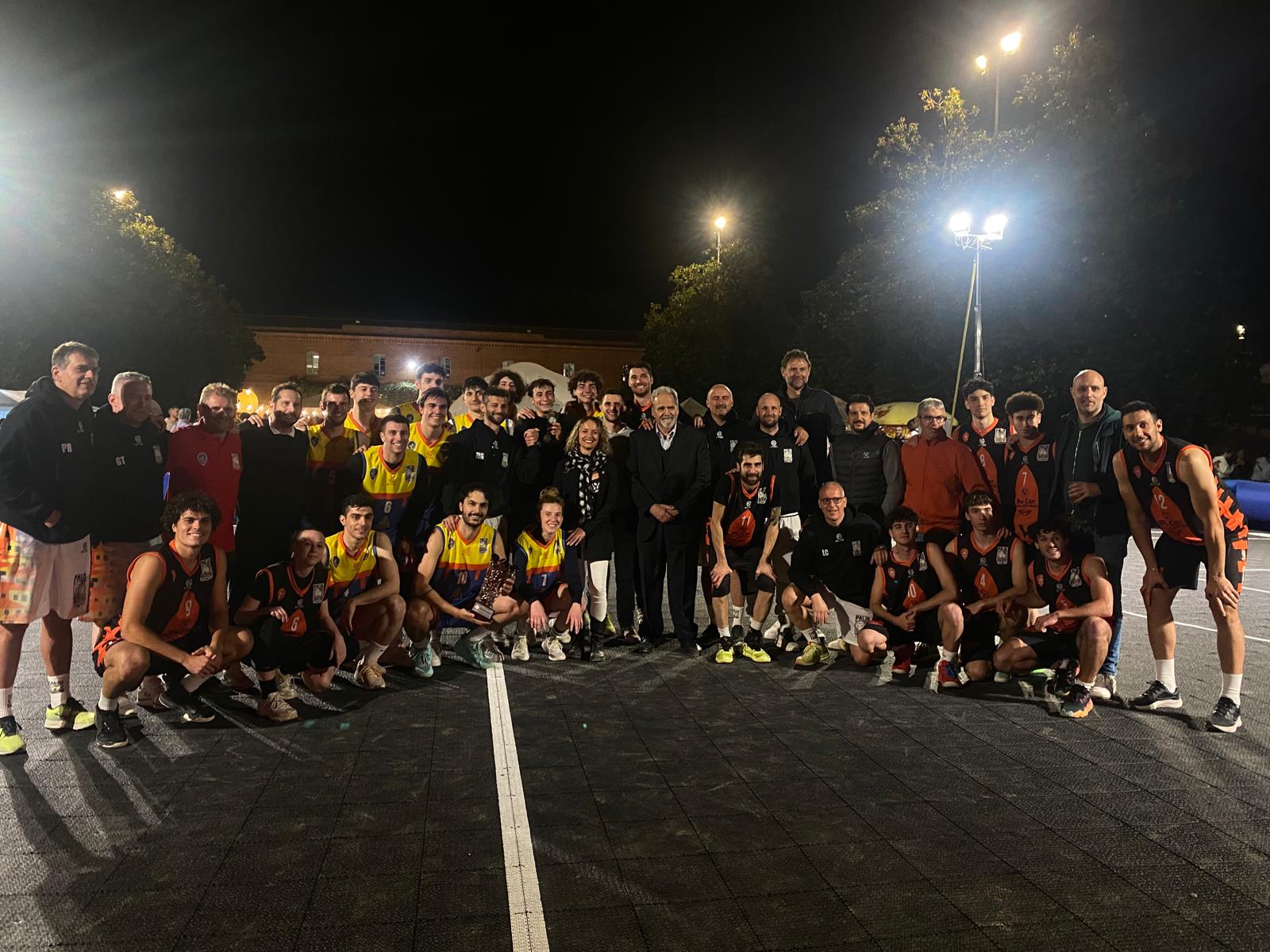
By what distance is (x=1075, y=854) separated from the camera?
2998 mm

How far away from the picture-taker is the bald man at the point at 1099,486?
16.6 feet

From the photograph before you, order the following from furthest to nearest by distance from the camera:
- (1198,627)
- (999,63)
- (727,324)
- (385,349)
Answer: (385,349) < (727,324) < (999,63) < (1198,627)

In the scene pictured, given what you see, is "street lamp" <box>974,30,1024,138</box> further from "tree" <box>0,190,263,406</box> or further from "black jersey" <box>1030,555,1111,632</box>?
"tree" <box>0,190,263,406</box>

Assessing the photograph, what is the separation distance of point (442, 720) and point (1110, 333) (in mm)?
18376

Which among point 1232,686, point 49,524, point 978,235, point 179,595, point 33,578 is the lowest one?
point 1232,686

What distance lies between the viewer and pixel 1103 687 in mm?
4945

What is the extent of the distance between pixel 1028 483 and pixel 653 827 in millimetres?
3632

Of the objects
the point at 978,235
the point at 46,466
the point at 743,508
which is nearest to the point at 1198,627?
the point at 743,508

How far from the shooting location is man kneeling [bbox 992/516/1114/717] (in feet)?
15.6

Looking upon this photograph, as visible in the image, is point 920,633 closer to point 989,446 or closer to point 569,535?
point 989,446

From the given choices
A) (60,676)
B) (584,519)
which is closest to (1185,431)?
(584,519)

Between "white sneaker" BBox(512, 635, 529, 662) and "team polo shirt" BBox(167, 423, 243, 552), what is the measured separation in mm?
1955

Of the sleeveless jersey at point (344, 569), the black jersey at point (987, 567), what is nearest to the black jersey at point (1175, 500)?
the black jersey at point (987, 567)

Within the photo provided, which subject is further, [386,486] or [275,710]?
[386,486]
